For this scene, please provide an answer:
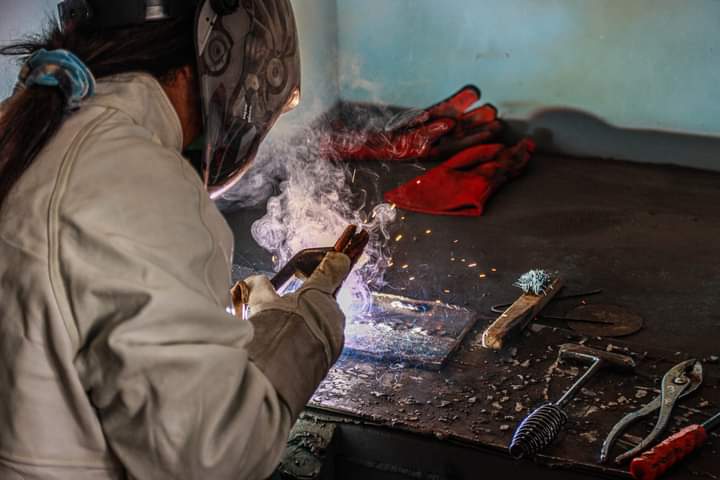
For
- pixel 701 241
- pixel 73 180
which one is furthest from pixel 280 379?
pixel 701 241

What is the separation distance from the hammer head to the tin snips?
121 millimetres

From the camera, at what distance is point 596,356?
2.61 meters

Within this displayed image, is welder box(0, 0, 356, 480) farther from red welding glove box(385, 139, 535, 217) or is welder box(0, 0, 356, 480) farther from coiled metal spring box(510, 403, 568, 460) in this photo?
red welding glove box(385, 139, 535, 217)

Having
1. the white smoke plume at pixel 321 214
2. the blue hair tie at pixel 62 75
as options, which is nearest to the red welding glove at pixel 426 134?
the white smoke plume at pixel 321 214

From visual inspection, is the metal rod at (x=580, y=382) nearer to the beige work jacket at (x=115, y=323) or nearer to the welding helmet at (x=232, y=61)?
the welding helmet at (x=232, y=61)

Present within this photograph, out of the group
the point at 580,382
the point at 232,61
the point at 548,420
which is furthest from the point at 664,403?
the point at 232,61

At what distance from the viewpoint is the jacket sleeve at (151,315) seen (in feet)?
4.02

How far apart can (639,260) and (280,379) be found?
9.66 feet

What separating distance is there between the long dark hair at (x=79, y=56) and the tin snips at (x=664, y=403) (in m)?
1.46

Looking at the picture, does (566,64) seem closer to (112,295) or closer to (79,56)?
(79,56)

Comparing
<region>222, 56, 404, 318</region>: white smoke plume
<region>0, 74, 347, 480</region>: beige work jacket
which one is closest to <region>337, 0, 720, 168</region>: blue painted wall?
<region>222, 56, 404, 318</region>: white smoke plume

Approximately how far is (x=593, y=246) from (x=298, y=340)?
9.51 ft

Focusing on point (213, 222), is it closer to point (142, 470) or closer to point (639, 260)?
point (142, 470)

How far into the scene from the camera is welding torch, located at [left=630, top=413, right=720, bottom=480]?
2.09 meters
